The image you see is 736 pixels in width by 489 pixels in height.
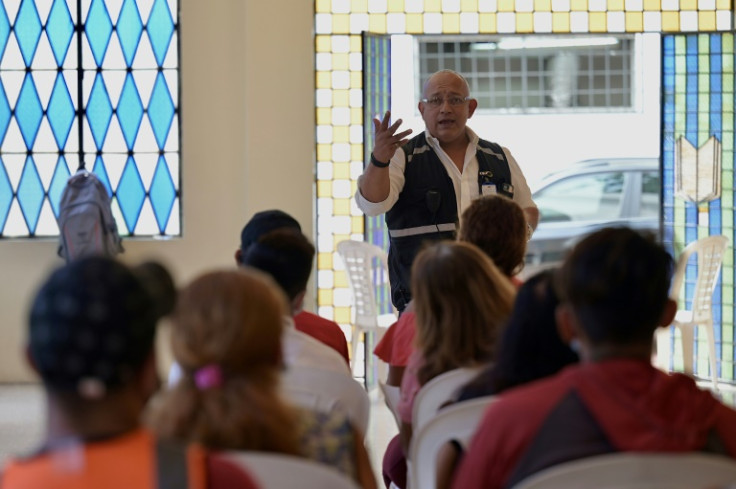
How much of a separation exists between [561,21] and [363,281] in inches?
83.1

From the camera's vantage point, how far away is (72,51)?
723 centimetres

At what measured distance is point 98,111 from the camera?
23.7ft

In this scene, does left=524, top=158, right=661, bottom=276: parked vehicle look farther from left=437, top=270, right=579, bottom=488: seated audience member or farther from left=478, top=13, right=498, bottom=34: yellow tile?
left=437, top=270, right=579, bottom=488: seated audience member

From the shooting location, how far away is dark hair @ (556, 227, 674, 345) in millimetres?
1825

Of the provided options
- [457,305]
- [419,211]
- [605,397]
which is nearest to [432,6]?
[419,211]

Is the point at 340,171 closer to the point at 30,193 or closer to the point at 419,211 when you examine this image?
the point at 30,193

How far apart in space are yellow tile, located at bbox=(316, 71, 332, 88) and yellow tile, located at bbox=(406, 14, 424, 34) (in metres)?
0.58

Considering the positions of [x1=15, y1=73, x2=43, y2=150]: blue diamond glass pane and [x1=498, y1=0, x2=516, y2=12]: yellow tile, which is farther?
[x1=15, y1=73, x2=43, y2=150]: blue diamond glass pane

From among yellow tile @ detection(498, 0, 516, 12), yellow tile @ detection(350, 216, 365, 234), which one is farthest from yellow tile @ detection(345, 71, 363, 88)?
yellow tile @ detection(498, 0, 516, 12)

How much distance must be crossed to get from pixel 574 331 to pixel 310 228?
5257 millimetres

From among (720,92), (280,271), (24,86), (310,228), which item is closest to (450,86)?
(280,271)

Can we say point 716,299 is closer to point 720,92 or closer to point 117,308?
point 720,92

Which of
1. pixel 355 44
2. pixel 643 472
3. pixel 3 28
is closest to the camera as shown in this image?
pixel 643 472

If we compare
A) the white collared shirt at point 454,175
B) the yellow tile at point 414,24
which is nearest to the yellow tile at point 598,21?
the yellow tile at point 414,24
